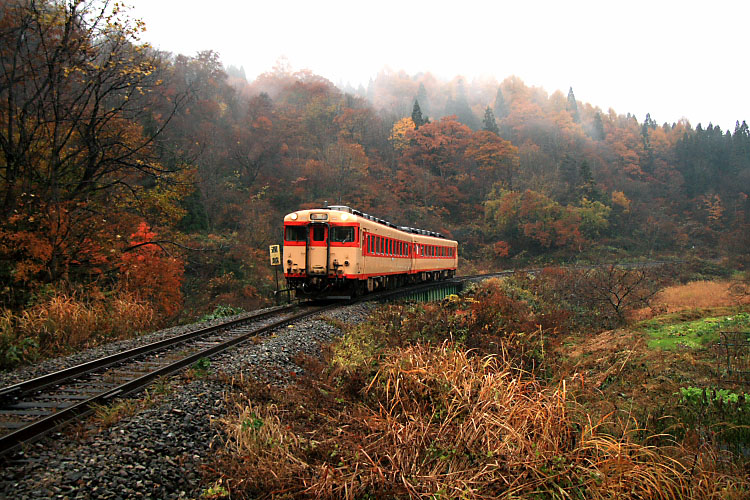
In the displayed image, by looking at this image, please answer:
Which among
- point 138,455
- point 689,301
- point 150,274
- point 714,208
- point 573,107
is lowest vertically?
point 689,301

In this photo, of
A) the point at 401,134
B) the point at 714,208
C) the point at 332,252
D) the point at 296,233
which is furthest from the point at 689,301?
the point at 714,208

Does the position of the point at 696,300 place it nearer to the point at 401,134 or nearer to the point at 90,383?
the point at 90,383

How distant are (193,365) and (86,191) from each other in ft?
32.6

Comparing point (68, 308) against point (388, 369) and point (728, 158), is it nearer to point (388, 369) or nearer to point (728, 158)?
point (388, 369)

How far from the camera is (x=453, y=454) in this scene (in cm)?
406

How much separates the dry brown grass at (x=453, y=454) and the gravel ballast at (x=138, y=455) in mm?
342

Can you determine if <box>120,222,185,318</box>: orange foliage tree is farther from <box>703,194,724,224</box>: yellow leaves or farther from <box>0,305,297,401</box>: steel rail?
<box>703,194,724,224</box>: yellow leaves

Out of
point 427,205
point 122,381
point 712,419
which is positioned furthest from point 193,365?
point 427,205

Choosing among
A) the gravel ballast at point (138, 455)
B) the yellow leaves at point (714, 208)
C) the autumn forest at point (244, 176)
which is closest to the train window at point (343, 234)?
the autumn forest at point (244, 176)

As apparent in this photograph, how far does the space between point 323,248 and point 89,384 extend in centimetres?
860

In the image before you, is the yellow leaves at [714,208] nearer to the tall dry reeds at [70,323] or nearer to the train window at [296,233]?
the train window at [296,233]

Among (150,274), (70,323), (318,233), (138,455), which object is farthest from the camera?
(150,274)

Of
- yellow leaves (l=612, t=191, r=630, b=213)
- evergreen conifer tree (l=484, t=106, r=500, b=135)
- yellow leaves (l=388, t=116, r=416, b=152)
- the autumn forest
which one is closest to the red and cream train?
the autumn forest

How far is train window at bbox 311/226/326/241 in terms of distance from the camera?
14188 mm
